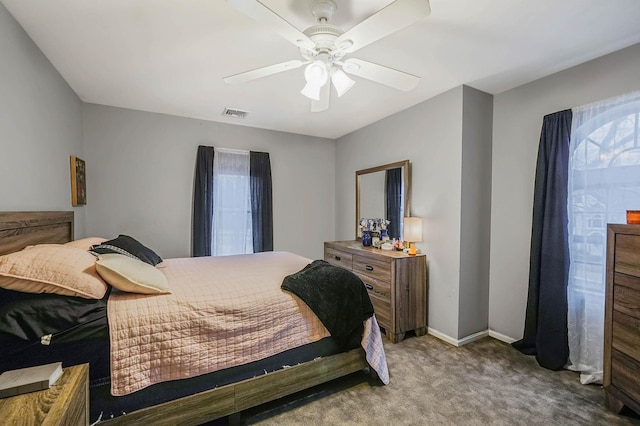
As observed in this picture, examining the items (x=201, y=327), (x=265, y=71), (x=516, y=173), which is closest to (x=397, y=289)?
(x=516, y=173)

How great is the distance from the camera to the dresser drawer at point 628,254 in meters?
1.64

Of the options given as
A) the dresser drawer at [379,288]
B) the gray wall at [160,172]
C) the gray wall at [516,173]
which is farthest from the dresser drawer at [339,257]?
the gray wall at [516,173]

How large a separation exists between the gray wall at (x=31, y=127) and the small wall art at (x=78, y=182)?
6cm

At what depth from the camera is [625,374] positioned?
5.55 feet

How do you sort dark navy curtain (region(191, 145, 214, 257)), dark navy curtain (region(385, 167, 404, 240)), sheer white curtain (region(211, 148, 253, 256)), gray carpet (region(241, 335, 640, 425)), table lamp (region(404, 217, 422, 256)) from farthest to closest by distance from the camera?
sheer white curtain (region(211, 148, 253, 256))
dark navy curtain (region(191, 145, 214, 257))
dark navy curtain (region(385, 167, 404, 240))
table lamp (region(404, 217, 422, 256))
gray carpet (region(241, 335, 640, 425))

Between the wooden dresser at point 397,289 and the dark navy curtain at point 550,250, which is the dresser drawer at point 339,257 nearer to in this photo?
the wooden dresser at point 397,289

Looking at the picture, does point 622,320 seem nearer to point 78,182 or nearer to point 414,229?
point 414,229

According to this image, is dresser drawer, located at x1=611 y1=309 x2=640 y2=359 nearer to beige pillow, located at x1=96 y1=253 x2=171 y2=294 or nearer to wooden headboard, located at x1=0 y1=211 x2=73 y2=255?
beige pillow, located at x1=96 y1=253 x2=171 y2=294

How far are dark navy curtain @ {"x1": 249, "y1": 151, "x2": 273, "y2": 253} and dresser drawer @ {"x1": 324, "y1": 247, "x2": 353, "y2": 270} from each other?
0.89 meters

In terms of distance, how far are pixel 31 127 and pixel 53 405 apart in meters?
1.97

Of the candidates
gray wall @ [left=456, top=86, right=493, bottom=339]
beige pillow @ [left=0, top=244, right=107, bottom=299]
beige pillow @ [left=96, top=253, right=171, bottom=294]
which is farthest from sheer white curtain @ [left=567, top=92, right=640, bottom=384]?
beige pillow @ [left=0, top=244, right=107, bottom=299]

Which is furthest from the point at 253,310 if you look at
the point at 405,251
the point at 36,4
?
the point at 36,4

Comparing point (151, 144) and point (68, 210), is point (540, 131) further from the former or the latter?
point (68, 210)

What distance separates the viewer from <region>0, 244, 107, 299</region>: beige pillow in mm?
1309
